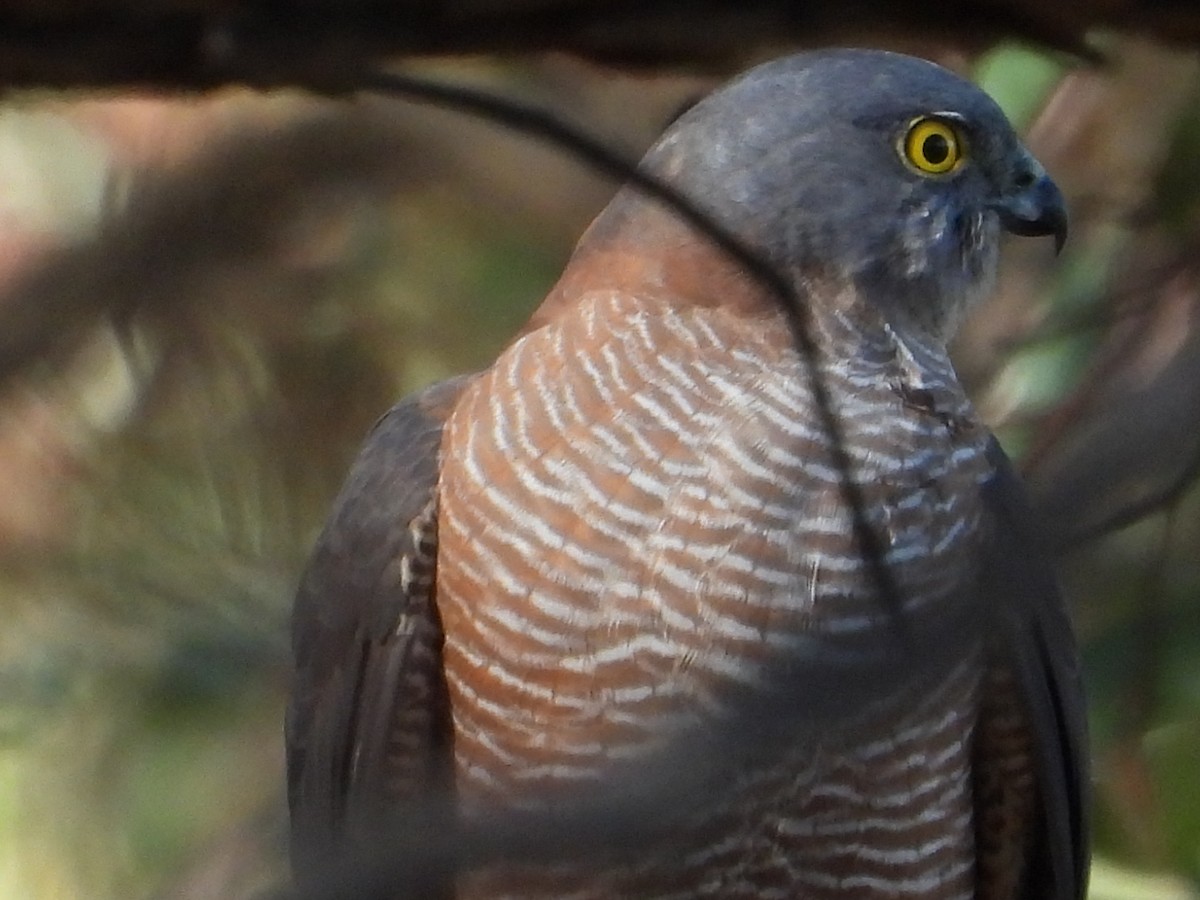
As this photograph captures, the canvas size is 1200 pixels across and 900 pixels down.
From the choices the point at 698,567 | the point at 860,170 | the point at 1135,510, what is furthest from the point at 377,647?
the point at 1135,510

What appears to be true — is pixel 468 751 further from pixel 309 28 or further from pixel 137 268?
pixel 309 28

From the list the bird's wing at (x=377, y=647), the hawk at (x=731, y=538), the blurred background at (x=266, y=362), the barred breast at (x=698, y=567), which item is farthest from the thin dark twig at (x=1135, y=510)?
the bird's wing at (x=377, y=647)

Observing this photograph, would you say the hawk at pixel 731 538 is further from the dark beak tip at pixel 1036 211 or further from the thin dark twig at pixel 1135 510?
the thin dark twig at pixel 1135 510

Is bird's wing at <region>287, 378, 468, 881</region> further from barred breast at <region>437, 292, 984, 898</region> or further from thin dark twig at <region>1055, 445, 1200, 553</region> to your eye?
thin dark twig at <region>1055, 445, 1200, 553</region>

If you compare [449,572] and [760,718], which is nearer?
[760,718]

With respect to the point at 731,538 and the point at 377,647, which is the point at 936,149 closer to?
the point at 731,538

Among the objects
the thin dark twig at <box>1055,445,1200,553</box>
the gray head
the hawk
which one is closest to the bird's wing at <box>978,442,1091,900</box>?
the hawk

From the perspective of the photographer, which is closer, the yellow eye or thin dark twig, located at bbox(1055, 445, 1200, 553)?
thin dark twig, located at bbox(1055, 445, 1200, 553)

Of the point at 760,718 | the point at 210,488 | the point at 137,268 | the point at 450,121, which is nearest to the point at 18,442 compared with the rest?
the point at 210,488
